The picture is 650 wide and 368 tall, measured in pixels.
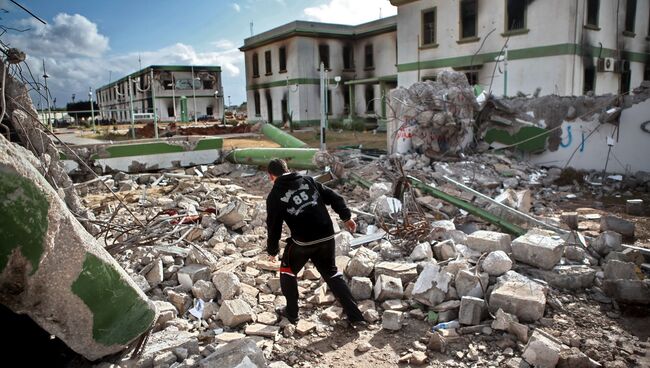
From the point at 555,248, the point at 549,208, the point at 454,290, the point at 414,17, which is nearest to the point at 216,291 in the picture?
the point at 454,290

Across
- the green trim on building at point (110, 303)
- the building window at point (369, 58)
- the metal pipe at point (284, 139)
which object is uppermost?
the building window at point (369, 58)

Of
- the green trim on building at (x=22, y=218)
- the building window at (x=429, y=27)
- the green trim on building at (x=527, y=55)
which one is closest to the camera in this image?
the green trim on building at (x=22, y=218)

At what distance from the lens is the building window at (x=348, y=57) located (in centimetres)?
2888

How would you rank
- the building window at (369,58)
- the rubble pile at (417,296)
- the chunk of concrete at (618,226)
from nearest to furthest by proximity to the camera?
the rubble pile at (417,296)
the chunk of concrete at (618,226)
the building window at (369,58)

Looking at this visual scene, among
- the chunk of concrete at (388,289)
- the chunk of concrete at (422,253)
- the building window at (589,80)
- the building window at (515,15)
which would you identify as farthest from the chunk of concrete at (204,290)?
the building window at (589,80)

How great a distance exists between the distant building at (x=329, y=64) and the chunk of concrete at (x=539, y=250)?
20.8m

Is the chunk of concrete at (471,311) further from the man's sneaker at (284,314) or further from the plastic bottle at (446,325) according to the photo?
the man's sneaker at (284,314)

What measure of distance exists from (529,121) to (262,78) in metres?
22.0

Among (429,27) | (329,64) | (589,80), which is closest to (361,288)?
(589,80)

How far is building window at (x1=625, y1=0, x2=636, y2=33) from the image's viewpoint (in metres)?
18.8

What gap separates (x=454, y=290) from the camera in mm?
4543

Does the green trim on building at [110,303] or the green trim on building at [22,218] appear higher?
the green trim on building at [22,218]

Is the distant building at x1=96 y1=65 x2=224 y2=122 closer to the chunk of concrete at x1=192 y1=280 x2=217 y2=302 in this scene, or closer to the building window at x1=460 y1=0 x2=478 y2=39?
the building window at x1=460 y1=0 x2=478 y2=39

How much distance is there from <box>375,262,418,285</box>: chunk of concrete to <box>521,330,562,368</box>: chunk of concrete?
1.45 meters
